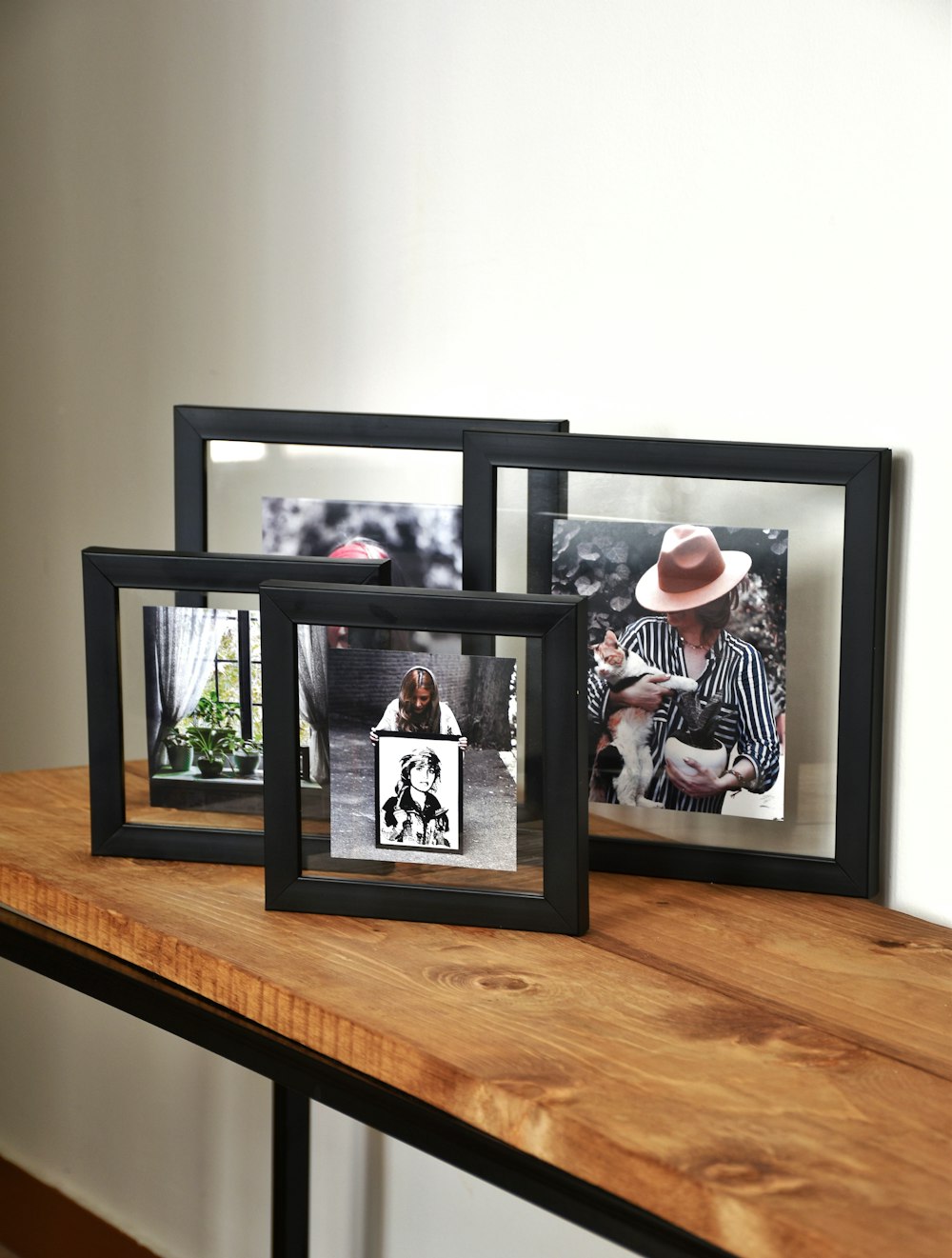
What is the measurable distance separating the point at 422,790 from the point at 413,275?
1.78ft

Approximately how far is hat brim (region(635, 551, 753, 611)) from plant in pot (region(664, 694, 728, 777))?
0.06 meters

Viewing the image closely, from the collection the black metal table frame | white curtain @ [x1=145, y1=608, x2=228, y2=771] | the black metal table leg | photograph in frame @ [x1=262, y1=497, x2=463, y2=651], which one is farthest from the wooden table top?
the black metal table leg

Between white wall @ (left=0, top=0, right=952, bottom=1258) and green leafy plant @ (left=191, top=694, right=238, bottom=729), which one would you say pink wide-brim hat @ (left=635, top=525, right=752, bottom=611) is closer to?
white wall @ (left=0, top=0, right=952, bottom=1258)

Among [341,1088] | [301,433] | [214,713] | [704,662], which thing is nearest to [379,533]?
[301,433]

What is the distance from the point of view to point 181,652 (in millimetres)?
928

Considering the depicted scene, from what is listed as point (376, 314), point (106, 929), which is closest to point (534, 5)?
point (376, 314)

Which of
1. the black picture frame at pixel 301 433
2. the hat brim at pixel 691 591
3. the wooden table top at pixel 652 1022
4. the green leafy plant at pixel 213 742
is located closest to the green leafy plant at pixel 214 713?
the green leafy plant at pixel 213 742

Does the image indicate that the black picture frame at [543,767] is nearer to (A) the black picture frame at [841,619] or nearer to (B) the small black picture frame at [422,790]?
(B) the small black picture frame at [422,790]

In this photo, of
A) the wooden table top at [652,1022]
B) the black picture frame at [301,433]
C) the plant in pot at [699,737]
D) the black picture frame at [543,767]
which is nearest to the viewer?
the wooden table top at [652,1022]

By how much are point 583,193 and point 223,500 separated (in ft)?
1.29

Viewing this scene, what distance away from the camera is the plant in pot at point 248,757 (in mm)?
A: 935

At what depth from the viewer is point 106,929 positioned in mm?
808

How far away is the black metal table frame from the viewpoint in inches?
21.3

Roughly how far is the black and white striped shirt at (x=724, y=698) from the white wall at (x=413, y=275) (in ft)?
0.28
